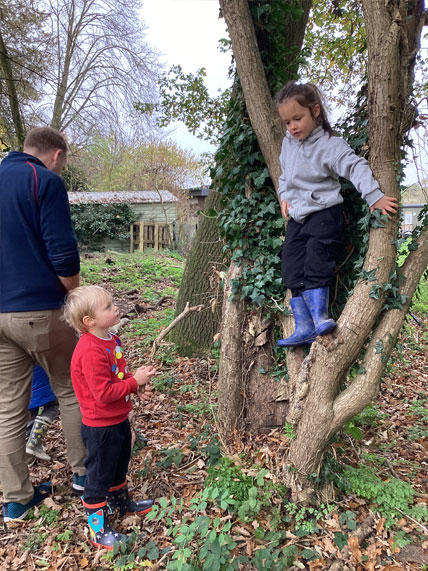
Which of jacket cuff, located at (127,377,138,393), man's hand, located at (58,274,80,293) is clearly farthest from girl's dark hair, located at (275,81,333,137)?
jacket cuff, located at (127,377,138,393)

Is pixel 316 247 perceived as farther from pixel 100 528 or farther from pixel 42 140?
pixel 100 528

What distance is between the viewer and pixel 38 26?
33.7ft

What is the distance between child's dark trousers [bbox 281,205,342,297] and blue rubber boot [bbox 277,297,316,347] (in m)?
0.12

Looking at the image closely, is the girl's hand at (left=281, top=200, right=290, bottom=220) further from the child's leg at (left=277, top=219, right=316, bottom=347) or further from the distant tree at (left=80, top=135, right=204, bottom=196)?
the distant tree at (left=80, top=135, right=204, bottom=196)

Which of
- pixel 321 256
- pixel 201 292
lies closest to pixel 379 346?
pixel 321 256

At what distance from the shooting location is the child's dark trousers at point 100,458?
8.04 ft

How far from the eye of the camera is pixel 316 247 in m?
2.41

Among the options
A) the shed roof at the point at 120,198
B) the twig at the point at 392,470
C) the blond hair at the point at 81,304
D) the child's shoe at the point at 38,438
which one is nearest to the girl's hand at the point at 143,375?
the blond hair at the point at 81,304

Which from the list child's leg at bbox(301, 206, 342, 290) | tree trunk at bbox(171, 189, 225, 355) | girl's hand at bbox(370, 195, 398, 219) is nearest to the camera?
girl's hand at bbox(370, 195, 398, 219)

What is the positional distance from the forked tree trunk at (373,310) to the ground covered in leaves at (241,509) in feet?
0.63

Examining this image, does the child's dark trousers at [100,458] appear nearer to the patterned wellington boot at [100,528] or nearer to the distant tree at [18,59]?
the patterned wellington boot at [100,528]

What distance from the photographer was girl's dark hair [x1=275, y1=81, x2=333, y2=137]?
7.61ft

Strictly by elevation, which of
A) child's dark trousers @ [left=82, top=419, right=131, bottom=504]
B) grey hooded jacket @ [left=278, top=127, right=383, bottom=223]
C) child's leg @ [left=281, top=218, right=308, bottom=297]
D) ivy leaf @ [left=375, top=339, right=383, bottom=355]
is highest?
grey hooded jacket @ [left=278, top=127, right=383, bottom=223]

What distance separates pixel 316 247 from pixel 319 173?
0.45 m
